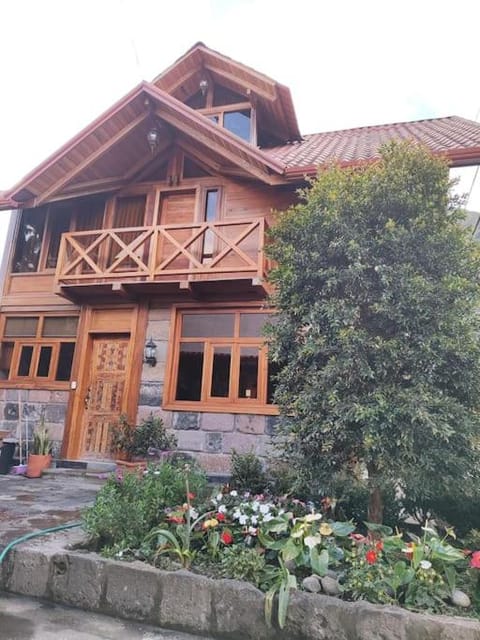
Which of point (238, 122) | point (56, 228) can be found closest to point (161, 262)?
point (56, 228)

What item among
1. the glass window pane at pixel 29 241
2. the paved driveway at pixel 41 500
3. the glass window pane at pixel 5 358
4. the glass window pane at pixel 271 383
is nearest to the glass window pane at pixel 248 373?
the glass window pane at pixel 271 383

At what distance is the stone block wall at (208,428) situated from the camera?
6.53 metres

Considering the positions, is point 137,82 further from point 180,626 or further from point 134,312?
point 180,626

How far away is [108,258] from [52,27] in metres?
3.91

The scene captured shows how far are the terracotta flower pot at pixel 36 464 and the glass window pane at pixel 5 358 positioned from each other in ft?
7.32

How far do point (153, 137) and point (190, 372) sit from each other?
447 centimetres

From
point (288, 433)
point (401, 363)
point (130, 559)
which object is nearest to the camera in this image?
point (130, 559)

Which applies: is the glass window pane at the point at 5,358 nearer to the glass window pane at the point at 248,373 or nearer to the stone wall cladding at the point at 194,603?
the glass window pane at the point at 248,373

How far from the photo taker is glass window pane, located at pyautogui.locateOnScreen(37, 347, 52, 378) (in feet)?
25.9

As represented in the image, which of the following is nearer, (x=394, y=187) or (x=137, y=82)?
(x=394, y=187)

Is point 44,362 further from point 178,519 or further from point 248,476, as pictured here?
point 178,519

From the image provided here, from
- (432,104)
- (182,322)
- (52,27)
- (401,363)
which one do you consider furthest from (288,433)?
(432,104)

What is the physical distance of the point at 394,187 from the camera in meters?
3.48

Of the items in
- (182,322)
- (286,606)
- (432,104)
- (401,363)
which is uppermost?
(432,104)
